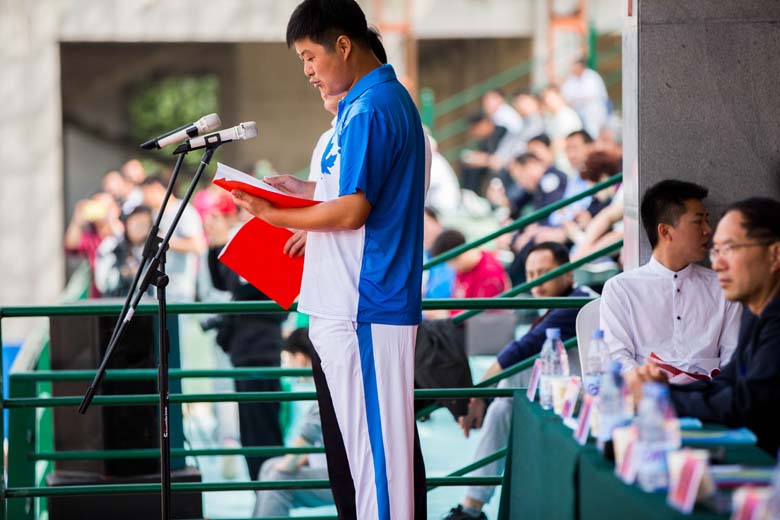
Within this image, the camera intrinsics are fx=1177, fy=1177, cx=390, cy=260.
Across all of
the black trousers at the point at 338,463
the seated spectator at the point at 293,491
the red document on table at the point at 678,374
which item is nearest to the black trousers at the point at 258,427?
the seated spectator at the point at 293,491

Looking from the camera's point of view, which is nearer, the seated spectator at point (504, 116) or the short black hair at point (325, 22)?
the short black hair at point (325, 22)

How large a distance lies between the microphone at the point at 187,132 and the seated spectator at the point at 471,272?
10.9 feet

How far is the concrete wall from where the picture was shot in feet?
13.0

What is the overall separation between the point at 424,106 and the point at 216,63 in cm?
811

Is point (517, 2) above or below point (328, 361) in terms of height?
above

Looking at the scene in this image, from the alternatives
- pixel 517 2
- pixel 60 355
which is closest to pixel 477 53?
pixel 517 2

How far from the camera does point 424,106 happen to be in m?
13.5

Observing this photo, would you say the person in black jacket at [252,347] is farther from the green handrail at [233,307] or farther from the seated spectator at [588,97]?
the seated spectator at [588,97]

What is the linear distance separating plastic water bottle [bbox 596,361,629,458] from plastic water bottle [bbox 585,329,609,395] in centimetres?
35

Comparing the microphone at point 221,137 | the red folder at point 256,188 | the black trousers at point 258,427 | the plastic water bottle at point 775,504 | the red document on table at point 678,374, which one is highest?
the microphone at point 221,137

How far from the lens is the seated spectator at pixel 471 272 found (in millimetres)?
6676

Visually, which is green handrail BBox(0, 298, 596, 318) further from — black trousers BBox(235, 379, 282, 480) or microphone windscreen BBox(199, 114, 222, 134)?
black trousers BBox(235, 379, 282, 480)

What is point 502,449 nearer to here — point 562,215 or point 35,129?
point 562,215

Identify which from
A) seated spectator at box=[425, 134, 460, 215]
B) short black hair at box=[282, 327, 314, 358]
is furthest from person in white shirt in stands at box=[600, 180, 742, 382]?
seated spectator at box=[425, 134, 460, 215]
